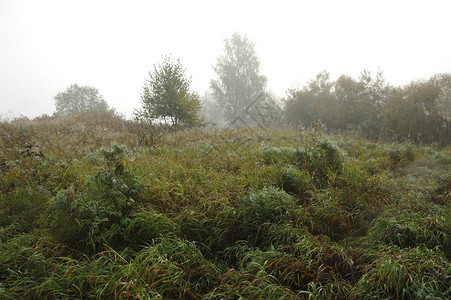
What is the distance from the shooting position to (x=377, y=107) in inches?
601

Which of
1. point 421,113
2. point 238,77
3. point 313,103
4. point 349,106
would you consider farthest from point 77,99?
point 421,113

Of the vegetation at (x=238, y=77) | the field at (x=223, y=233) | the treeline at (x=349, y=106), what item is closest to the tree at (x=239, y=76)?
the vegetation at (x=238, y=77)

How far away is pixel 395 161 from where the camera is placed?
23.5 ft

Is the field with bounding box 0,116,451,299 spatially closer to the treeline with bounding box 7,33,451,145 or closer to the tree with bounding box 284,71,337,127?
the treeline with bounding box 7,33,451,145

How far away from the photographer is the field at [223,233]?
96.8 inches

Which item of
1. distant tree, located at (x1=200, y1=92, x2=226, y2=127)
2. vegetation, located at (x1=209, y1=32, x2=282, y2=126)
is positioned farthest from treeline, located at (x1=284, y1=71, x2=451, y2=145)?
distant tree, located at (x1=200, y1=92, x2=226, y2=127)

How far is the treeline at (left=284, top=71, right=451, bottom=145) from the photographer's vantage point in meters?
12.2

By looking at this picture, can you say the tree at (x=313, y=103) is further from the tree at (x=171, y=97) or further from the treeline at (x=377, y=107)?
the tree at (x=171, y=97)

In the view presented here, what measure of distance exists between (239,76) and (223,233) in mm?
30042

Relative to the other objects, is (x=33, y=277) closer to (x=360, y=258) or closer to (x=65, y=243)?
(x=65, y=243)

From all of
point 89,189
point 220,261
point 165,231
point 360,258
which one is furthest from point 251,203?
point 89,189

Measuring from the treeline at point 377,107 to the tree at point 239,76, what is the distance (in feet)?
41.7

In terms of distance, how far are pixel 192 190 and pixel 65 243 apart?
1.81m

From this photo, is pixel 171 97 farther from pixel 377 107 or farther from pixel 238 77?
pixel 238 77
